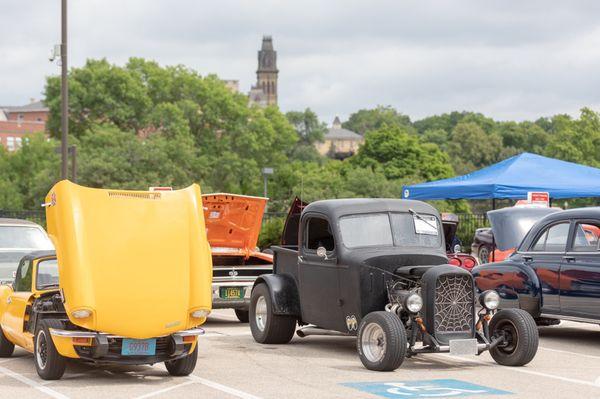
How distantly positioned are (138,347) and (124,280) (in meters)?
0.70

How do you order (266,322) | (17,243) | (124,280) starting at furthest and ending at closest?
1. (17,243)
2. (266,322)
3. (124,280)

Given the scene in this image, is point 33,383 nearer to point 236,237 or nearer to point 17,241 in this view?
point 236,237

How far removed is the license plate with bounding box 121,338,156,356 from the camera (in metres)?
11.0

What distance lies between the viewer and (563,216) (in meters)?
15.2

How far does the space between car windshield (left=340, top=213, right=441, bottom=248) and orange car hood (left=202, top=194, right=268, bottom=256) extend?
4439mm

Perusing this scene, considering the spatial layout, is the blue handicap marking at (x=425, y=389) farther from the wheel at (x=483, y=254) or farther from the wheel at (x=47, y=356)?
the wheel at (x=483, y=254)

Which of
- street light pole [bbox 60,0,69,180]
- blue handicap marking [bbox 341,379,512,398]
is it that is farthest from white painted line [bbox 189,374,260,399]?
street light pole [bbox 60,0,69,180]

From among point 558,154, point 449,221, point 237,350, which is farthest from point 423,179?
point 237,350

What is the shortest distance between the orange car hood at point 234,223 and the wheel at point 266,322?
2.91m

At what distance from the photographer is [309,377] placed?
11523mm

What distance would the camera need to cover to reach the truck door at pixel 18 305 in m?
12.3

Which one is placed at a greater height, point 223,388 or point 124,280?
point 124,280

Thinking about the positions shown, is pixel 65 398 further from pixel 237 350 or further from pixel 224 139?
pixel 224 139

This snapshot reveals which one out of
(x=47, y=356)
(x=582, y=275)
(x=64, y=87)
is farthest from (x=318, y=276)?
(x=64, y=87)
